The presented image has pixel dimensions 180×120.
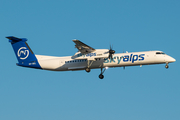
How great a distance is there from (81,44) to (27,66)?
8.05 meters

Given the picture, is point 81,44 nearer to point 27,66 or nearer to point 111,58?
point 111,58

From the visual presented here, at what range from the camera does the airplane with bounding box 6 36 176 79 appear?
31172 millimetres

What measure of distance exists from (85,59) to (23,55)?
7.96 m

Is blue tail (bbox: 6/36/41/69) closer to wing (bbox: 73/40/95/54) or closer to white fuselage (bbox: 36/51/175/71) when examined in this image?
white fuselage (bbox: 36/51/175/71)

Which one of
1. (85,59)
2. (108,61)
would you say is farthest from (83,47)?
(108,61)

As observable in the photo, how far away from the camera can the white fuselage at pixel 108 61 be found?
31203mm

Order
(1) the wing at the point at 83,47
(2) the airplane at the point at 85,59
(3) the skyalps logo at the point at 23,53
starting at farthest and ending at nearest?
(3) the skyalps logo at the point at 23,53 < (2) the airplane at the point at 85,59 < (1) the wing at the point at 83,47

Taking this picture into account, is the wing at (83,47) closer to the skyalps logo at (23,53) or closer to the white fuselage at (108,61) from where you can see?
the white fuselage at (108,61)

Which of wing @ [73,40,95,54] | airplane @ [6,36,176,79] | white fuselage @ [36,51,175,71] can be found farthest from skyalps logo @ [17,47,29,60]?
wing @ [73,40,95,54]

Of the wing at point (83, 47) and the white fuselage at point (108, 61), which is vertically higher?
the wing at point (83, 47)

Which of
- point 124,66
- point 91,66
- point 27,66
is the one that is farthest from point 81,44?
point 27,66

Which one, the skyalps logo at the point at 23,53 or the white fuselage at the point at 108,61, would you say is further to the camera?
the skyalps logo at the point at 23,53

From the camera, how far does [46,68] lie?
3378 centimetres

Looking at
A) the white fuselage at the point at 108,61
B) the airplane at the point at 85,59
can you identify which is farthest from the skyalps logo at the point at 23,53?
the white fuselage at the point at 108,61
